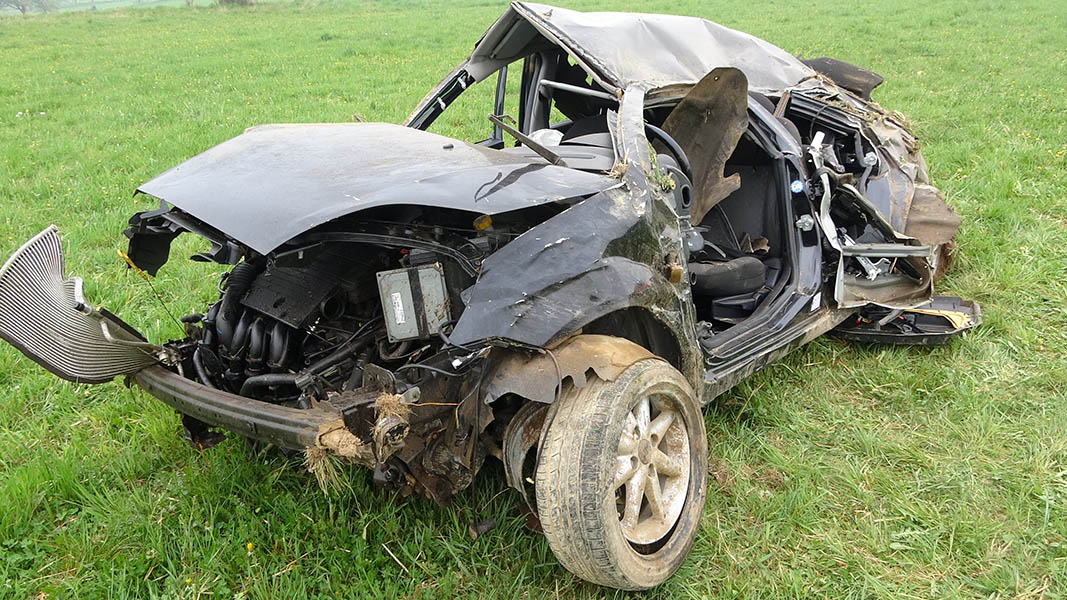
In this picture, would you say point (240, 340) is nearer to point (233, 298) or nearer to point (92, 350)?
point (233, 298)

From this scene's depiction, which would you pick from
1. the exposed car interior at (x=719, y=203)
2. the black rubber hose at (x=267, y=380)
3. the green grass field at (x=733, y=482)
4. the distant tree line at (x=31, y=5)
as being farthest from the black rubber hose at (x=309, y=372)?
the distant tree line at (x=31, y=5)

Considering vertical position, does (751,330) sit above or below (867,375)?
above

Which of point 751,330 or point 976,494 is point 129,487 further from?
point 976,494

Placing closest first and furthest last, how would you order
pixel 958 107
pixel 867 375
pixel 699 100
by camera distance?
pixel 699 100 → pixel 867 375 → pixel 958 107

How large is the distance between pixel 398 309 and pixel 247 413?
0.56 meters

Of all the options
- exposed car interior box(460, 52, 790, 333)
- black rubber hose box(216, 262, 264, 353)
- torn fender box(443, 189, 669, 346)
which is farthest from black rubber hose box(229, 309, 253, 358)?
exposed car interior box(460, 52, 790, 333)

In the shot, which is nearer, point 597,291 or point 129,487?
point 597,291

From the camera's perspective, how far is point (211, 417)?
2408mm

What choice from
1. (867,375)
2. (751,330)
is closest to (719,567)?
(751,330)

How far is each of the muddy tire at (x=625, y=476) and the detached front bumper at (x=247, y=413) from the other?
65 centimetres

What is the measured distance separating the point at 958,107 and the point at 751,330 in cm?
689

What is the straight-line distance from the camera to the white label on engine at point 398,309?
2516mm

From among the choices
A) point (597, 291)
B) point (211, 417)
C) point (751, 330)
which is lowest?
point (751, 330)

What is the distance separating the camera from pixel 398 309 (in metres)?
2.52
